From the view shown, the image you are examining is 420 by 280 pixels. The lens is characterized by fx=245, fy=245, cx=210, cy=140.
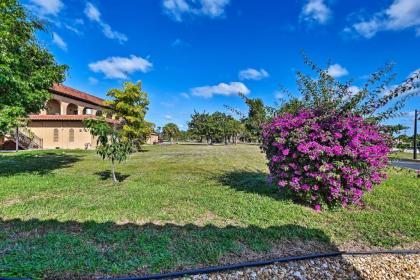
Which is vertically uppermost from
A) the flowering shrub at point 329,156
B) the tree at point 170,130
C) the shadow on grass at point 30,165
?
the tree at point 170,130

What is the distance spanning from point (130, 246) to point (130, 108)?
1949 centimetres

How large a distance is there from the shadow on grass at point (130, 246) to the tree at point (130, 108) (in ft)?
→ 58.7

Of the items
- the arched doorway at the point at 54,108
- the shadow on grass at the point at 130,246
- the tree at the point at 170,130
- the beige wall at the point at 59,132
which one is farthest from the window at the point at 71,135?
the tree at the point at 170,130

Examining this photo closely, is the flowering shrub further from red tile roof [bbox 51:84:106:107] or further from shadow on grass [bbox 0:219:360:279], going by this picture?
red tile roof [bbox 51:84:106:107]

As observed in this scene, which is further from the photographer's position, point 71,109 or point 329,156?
point 71,109

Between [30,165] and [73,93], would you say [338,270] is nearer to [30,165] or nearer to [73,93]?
[30,165]

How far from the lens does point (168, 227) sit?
4059mm

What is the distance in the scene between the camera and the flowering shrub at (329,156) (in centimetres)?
477

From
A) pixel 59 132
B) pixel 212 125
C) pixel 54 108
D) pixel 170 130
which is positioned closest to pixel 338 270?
pixel 59 132

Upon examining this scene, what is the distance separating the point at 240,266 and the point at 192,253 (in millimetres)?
658

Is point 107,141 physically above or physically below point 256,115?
below

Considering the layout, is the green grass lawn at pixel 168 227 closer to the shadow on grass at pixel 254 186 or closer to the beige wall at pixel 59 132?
the shadow on grass at pixel 254 186

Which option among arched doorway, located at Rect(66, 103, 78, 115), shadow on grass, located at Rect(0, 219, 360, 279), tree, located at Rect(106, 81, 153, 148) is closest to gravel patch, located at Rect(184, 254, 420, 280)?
shadow on grass, located at Rect(0, 219, 360, 279)

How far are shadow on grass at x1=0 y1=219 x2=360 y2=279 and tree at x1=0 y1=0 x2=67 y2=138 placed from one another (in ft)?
15.3
